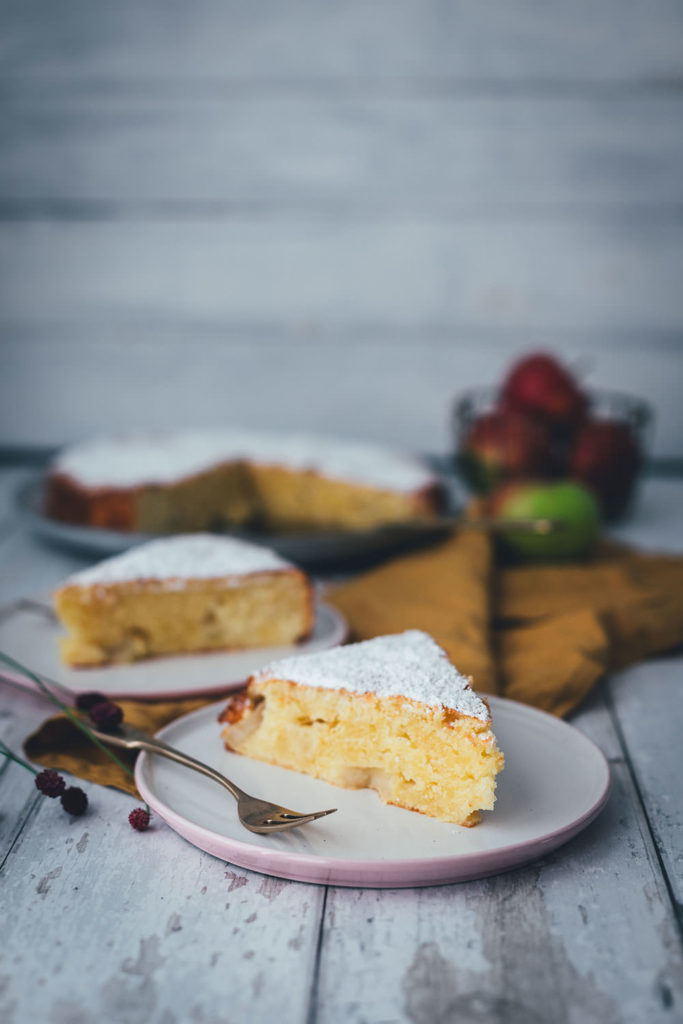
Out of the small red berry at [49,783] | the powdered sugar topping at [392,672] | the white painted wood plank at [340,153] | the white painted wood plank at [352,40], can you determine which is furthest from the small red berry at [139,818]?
the white painted wood plank at [352,40]

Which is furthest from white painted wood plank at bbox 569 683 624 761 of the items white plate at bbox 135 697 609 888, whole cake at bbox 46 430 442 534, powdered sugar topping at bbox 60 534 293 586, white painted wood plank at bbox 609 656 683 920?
whole cake at bbox 46 430 442 534

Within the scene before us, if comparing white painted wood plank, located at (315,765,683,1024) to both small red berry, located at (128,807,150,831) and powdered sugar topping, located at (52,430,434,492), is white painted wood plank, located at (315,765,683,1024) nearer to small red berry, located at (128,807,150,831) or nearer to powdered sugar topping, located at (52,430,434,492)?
small red berry, located at (128,807,150,831)

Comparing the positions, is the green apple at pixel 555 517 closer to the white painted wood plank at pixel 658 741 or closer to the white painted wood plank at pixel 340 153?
the white painted wood plank at pixel 658 741

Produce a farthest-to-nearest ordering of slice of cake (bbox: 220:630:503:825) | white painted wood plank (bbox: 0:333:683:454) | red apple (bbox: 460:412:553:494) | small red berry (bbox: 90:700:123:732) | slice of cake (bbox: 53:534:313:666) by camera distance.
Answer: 1. white painted wood plank (bbox: 0:333:683:454)
2. red apple (bbox: 460:412:553:494)
3. slice of cake (bbox: 53:534:313:666)
4. small red berry (bbox: 90:700:123:732)
5. slice of cake (bbox: 220:630:503:825)

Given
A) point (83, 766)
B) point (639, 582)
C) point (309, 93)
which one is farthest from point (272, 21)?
point (83, 766)

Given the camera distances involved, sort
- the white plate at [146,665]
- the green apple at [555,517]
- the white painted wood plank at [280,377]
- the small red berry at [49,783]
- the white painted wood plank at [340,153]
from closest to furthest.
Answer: the small red berry at [49,783] → the white plate at [146,665] → the green apple at [555,517] → the white painted wood plank at [340,153] → the white painted wood plank at [280,377]

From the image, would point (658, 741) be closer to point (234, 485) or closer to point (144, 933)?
point (144, 933)

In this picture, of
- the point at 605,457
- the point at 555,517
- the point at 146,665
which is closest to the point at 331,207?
the point at 605,457
